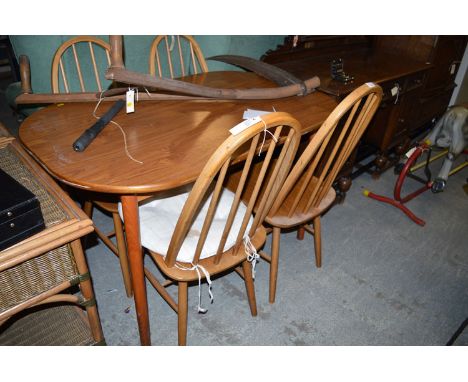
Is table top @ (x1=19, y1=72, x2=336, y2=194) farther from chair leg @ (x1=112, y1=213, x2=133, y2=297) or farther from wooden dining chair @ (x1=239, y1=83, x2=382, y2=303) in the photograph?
chair leg @ (x1=112, y1=213, x2=133, y2=297)

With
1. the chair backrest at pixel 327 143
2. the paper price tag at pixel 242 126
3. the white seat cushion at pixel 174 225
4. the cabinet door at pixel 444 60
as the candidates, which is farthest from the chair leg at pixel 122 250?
the cabinet door at pixel 444 60

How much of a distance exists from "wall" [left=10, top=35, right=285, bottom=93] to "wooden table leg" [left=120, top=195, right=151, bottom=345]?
4.03 ft

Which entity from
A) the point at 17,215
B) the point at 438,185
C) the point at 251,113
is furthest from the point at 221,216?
the point at 438,185

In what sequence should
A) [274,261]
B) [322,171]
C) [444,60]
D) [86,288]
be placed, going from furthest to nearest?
[444,60], [274,261], [322,171], [86,288]

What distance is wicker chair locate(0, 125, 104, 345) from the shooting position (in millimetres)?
850

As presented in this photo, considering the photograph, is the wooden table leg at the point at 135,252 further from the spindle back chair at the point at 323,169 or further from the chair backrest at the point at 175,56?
the chair backrest at the point at 175,56

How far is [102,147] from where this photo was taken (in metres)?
1.07

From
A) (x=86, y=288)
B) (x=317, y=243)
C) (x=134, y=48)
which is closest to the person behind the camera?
(x=86, y=288)

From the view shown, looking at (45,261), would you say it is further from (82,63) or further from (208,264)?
(82,63)

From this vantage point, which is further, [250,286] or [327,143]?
[250,286]

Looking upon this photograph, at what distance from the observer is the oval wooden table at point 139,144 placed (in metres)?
0.95

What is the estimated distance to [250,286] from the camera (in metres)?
1.42

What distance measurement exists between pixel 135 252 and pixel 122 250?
418mm

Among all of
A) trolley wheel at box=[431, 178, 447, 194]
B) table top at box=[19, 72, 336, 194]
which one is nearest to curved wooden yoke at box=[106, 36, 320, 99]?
table top at box=[19, 72, 336, 194]
